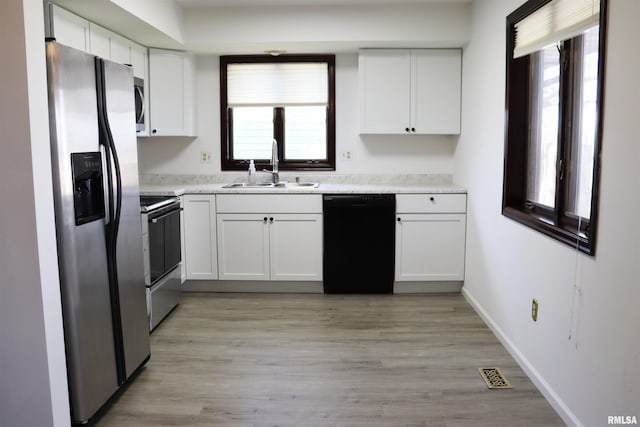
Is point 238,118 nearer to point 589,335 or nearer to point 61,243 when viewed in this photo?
point 61,243

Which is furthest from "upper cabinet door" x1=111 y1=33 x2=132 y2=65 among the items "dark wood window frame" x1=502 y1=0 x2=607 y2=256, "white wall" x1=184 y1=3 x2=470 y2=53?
"dark wood window frame" x1=502 y1=0 x2=607 y2=256

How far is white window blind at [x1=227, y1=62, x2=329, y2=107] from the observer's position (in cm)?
485

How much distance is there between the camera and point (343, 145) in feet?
16.2

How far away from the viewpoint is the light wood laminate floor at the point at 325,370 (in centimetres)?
254

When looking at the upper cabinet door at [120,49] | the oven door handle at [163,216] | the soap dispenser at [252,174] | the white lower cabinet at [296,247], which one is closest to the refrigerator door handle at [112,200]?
the oven door handle at [163,216]

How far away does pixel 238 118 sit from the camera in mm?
4961

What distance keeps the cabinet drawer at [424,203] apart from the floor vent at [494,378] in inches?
65.2

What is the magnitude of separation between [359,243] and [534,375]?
1.88 meters

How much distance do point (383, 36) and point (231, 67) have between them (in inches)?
56.6

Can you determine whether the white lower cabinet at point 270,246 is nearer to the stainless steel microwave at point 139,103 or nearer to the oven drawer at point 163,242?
the oven drawer at point 163,242

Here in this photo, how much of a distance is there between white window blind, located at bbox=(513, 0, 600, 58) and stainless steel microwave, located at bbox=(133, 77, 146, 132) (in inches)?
109

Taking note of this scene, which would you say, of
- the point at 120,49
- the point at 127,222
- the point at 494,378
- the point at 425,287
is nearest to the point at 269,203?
the point at 425,287

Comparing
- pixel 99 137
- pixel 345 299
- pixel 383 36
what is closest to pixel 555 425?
pixel 345 299

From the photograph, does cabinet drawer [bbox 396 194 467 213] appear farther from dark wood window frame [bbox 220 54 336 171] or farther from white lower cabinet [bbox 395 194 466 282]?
dark wood window frame [bbox 220 54 336 171]
